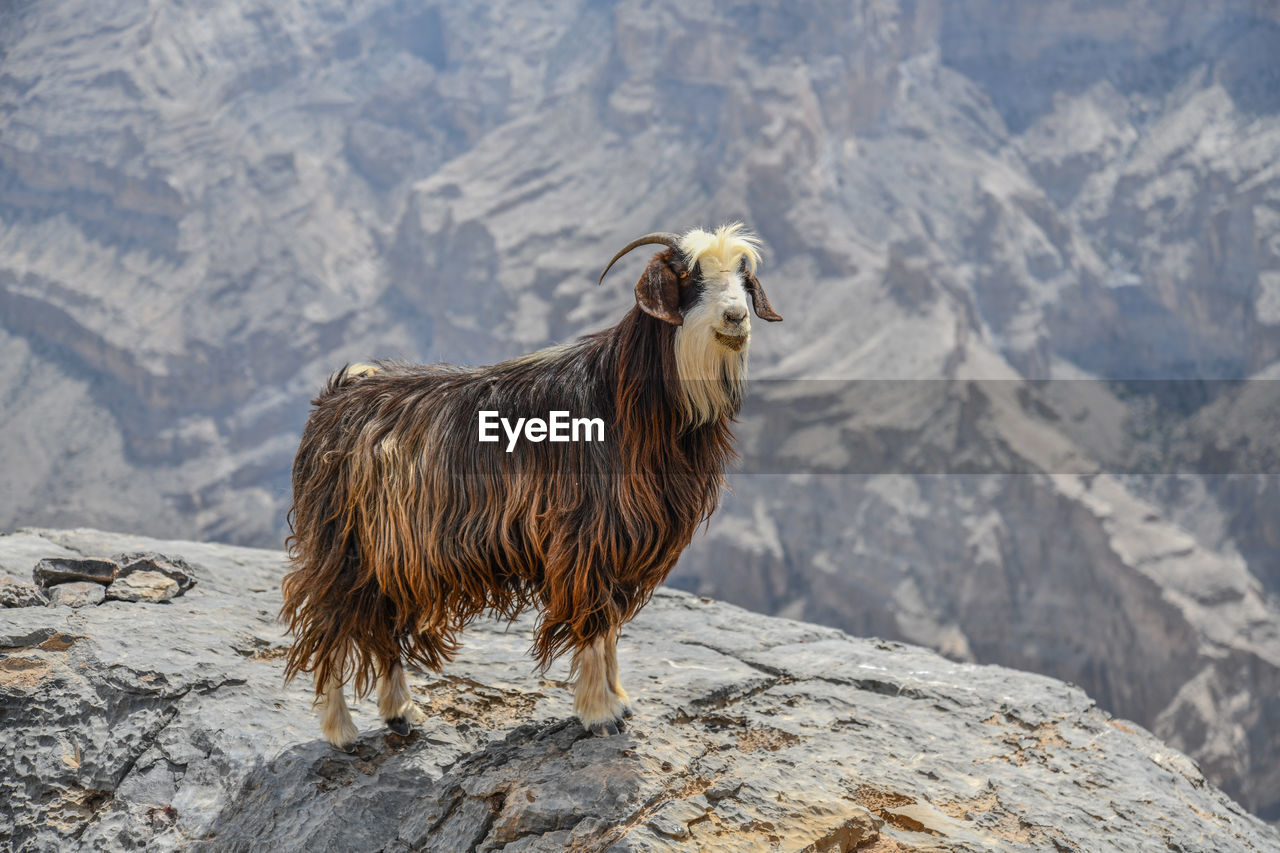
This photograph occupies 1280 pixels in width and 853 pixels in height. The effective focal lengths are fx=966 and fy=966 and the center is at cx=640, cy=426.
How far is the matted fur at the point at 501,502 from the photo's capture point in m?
4.56

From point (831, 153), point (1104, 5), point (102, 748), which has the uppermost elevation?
point (1104, 5)

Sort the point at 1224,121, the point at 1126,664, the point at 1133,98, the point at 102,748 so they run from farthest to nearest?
the point at 1133,98 → the point at 1224,121 → the point at 1126,664 → the point at 102,748

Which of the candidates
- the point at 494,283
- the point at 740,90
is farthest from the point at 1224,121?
the point at 494,283

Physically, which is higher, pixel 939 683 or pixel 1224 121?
pixel 1224 121

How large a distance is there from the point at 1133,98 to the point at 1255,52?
10256 mm

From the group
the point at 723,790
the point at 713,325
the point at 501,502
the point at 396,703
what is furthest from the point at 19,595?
the point at 713,325

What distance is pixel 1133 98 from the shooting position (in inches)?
3509

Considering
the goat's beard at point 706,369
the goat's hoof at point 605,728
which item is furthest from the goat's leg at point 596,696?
the goat's beard at point 706,369

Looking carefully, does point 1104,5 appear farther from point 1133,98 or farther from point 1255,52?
point 1255,52

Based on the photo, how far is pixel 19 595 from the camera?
6016 millimetres

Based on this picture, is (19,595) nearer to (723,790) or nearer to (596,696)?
(596,696)

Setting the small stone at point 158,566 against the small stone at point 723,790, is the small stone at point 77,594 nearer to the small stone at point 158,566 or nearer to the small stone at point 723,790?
the small stone at point 158,566

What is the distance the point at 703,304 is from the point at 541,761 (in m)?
2.45

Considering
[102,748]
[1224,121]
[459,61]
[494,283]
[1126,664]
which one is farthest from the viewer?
Answer: [459,61]
